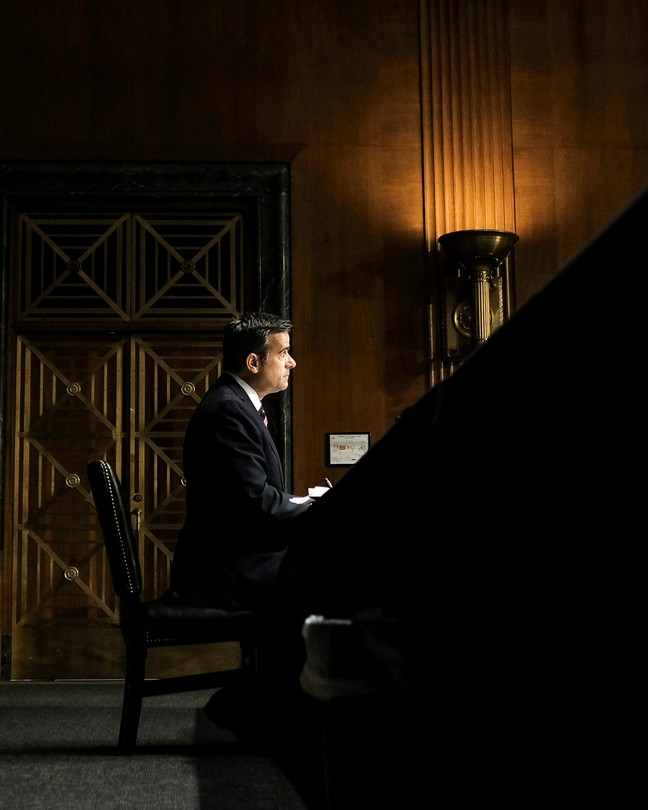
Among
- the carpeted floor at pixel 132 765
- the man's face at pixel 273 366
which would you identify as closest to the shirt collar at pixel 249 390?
the man's face at pixel 273 366

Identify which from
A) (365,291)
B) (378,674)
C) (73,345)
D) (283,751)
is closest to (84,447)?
(73,345)

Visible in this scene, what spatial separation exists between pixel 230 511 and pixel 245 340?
0.73 meters

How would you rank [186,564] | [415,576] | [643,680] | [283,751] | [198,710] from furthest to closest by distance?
1. [198,710]
2. [186,564]
3. [283,751]
4. [415,576]
5. [643,680]

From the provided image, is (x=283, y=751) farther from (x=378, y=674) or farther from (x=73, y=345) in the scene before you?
(x=73, y=345)

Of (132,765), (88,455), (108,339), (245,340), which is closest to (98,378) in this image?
(108,339)

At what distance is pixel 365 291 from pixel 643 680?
4223mm

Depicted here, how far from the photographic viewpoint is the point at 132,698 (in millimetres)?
2967

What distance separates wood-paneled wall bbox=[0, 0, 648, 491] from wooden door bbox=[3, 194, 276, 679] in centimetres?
39

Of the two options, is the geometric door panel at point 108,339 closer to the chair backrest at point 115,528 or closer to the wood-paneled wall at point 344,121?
the wood-paneled wall at point 344,121

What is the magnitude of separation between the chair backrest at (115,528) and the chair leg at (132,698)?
0.17 metres

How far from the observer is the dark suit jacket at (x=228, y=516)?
10.1 feet

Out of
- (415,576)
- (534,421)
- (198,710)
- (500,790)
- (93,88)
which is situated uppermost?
(93,88)

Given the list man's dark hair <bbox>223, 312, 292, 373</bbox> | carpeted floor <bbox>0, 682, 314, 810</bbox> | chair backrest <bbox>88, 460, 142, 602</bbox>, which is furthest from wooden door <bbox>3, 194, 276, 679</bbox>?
chair backrest <bbox>88, 460, 142, 602</bbox>

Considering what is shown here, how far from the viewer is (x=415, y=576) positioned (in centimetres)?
139
